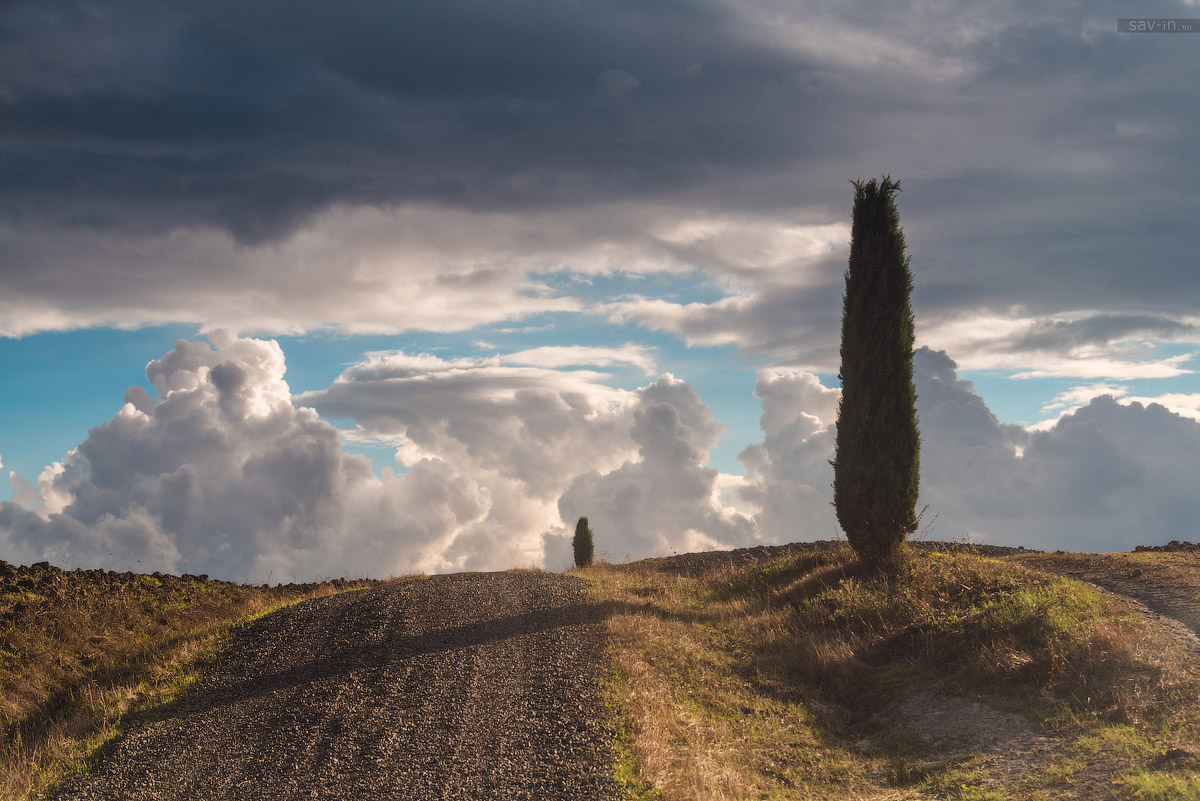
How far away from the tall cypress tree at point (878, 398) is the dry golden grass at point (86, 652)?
12128 mm

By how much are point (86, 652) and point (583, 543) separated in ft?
48.3

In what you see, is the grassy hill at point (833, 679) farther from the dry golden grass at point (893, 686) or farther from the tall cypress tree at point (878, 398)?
the tall cypress tree at point (878, 398)

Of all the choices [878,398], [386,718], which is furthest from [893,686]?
[386,718]

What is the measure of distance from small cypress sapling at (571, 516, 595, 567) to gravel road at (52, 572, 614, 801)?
11.0 meters

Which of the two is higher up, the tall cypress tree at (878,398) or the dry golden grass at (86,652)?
the tall cypress tree at (878,398)

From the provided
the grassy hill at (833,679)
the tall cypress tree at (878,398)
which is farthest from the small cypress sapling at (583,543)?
the tall cypress tree at (878,398)

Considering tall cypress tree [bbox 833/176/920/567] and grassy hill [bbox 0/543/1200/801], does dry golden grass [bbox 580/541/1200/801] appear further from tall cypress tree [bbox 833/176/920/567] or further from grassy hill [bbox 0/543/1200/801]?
tall cypress tree [bbox 833/176/920/567]

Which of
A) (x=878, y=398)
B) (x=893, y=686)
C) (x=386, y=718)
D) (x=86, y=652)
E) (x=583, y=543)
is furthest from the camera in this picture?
(x=583, y=543)

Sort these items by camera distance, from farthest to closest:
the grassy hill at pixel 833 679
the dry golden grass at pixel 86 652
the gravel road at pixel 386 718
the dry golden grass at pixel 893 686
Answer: the dry golden grass at pixel 86 652 → the grassy hill at pixel 833 679 → the dry golden grass at pixel 893 686 → the gravel road at pixel 386 718

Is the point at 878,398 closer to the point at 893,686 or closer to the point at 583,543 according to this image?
the point at 893,686

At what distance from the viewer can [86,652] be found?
10289mm

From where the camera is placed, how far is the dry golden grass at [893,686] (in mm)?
7035

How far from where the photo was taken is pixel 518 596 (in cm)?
1328

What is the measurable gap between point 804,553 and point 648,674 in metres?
9.14
